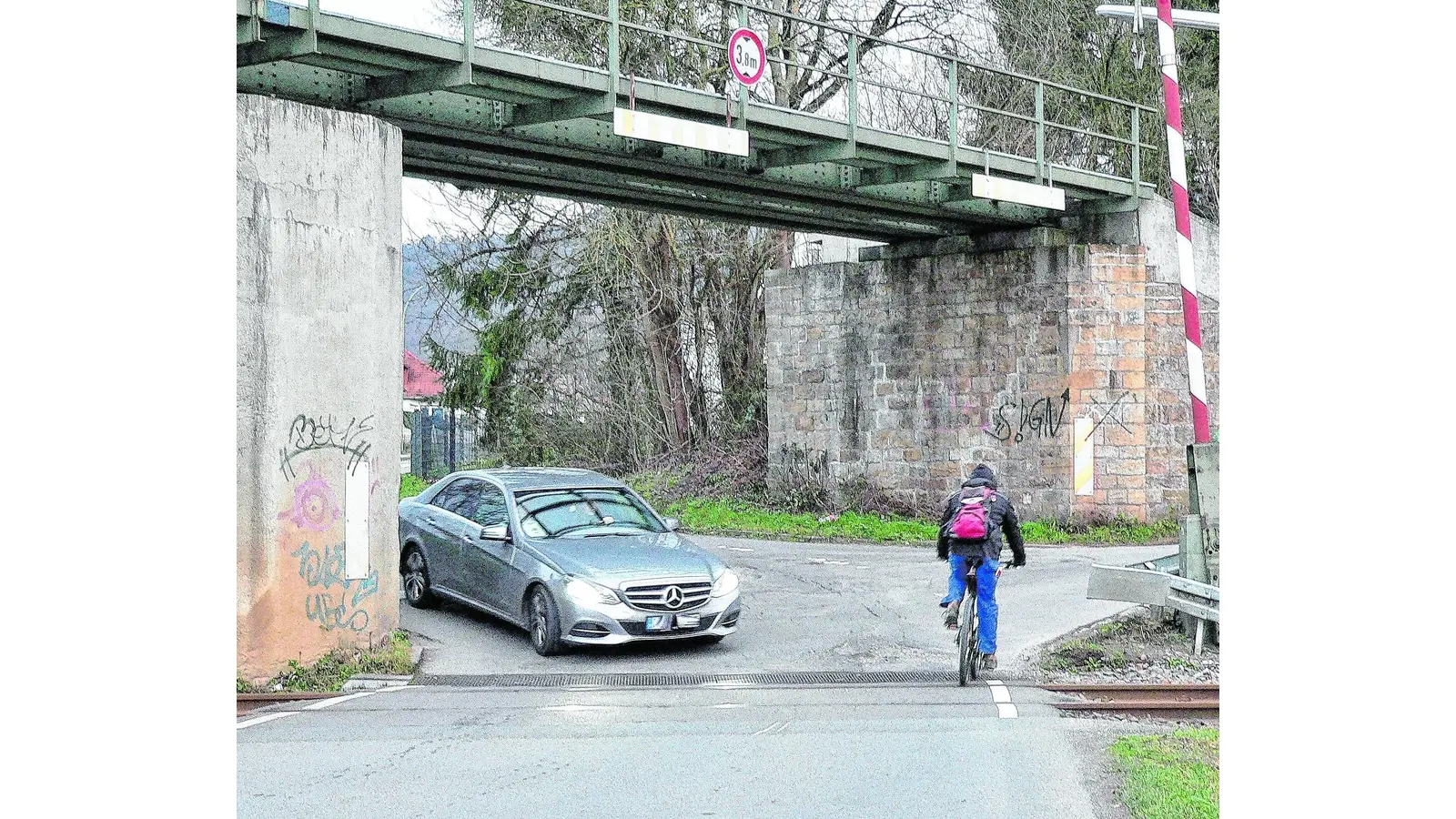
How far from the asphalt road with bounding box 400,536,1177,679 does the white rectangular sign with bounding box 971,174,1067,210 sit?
15.4 ft

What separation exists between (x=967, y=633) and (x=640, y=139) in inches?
244

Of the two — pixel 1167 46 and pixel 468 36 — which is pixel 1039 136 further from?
pixel 468 36

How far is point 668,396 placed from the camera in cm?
2967

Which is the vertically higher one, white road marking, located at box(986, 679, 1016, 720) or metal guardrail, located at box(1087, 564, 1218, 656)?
metal guardrail, located at box(1087, 564, 1218, 656)

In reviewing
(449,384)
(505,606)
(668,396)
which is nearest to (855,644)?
(505,606)

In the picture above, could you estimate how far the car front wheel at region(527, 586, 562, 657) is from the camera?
1148cm

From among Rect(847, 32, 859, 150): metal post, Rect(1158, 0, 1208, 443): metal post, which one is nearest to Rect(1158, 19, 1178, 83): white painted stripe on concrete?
Rect(1158, 0, 1208, 443): metal post

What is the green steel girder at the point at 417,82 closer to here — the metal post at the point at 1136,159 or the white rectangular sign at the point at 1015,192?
the white rectangular sign at the point at 1015,192

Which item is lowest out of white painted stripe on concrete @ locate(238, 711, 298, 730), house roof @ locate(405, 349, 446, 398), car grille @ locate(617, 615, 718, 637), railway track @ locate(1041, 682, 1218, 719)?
railway track @ locate(1041, 682, 1218, 719)

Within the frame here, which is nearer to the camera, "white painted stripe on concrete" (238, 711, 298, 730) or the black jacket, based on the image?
"white painted stripe on concrete" (238, 711, 298, 730)

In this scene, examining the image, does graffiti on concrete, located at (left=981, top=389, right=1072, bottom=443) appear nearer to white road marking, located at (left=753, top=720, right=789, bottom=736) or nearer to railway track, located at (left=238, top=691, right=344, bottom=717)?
white road marking, located at (left=753, top=720, right=789, bottom=736)

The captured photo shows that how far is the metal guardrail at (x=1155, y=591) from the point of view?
1086 cm
